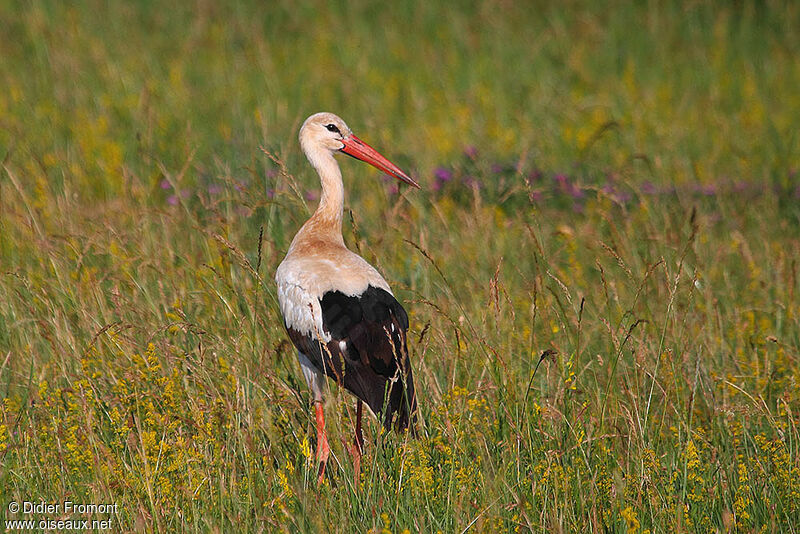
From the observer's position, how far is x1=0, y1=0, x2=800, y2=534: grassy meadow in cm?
326

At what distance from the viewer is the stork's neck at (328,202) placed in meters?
4.64

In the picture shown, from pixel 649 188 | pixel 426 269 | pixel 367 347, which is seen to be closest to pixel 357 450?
pixel 367 347

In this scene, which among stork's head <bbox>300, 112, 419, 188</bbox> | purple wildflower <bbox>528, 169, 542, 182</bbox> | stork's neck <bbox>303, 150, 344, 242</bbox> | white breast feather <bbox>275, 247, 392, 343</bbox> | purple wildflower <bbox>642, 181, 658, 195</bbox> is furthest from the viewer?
purple wildflower <bbox>528, 169, 542, 182</bbox>

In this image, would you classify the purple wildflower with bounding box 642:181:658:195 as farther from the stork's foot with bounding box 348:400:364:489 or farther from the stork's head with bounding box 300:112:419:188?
the stork's foot with bounding box 348:400:364:489

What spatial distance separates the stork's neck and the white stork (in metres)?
0.09

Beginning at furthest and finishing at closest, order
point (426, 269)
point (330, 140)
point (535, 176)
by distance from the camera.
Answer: point (535, 176)
point (426, 269)
point (330, 140)

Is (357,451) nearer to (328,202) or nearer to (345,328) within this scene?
(345,328)

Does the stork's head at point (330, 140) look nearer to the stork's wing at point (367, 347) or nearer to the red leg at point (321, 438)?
the stork's wing at point (367, 347)

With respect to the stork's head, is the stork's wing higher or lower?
lower

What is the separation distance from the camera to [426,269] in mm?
5215

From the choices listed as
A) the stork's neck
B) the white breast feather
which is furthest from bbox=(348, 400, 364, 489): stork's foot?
the stork's neck

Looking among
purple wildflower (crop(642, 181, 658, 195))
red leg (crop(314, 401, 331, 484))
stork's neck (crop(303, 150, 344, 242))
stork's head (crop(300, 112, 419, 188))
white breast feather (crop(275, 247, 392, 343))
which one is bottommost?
red leg (crop(314, 401, 331, 484))

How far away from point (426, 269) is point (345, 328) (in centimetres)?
139

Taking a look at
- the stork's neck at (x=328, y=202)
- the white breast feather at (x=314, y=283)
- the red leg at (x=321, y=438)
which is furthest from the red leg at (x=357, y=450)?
the stork's neck at (x=328, y=202)
